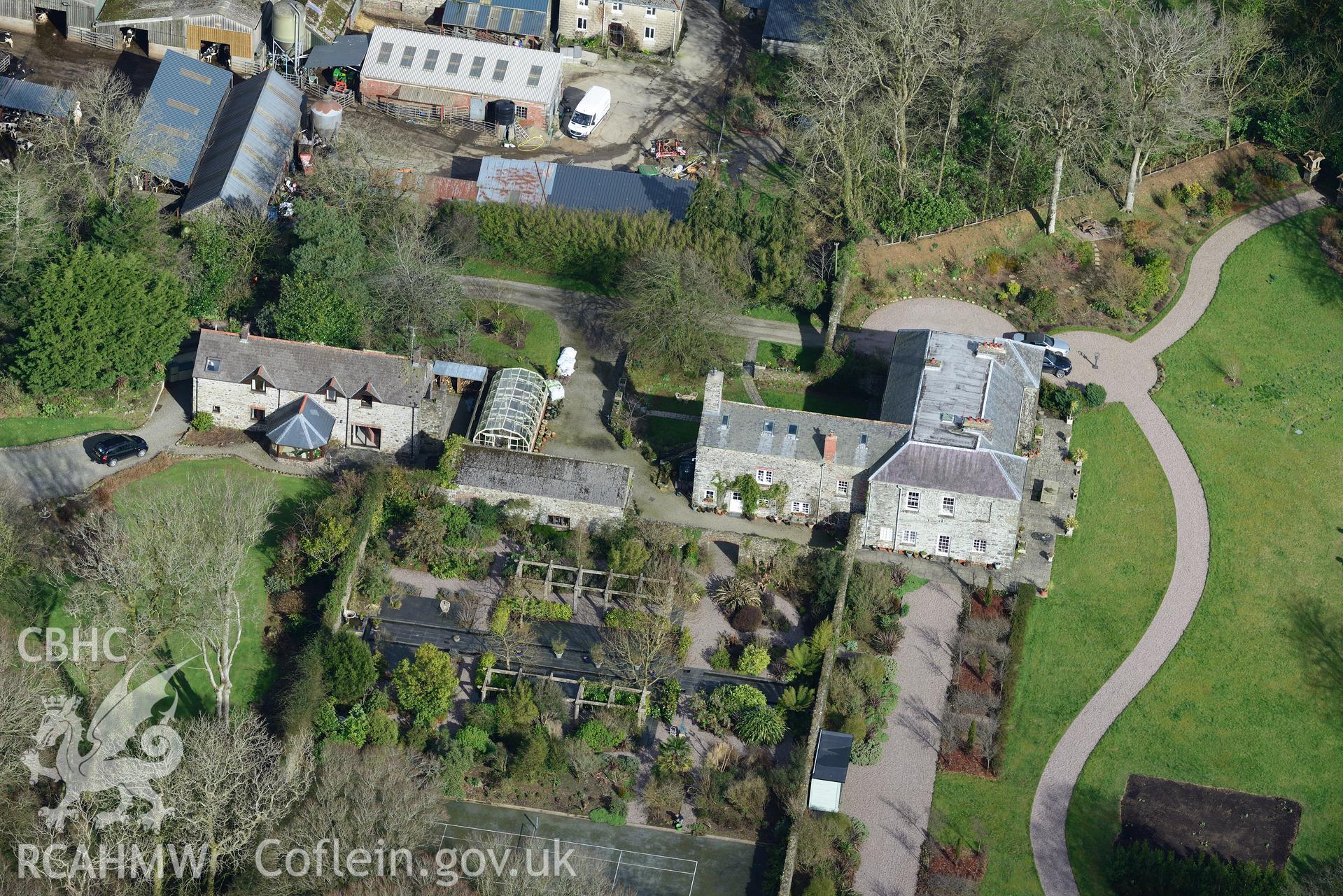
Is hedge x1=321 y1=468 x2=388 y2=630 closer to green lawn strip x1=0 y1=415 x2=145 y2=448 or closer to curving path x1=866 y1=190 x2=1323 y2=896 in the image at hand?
green lawn strip x1=0 y1=415 x2=145 y2=448

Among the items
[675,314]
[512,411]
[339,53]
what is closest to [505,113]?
[339,53]

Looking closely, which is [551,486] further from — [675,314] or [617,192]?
[617,192]

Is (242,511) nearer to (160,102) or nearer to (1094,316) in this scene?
(160,102)

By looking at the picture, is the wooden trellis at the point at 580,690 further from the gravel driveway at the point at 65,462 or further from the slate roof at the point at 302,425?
the gravel driveway at the point at 65,462

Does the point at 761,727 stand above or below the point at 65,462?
below

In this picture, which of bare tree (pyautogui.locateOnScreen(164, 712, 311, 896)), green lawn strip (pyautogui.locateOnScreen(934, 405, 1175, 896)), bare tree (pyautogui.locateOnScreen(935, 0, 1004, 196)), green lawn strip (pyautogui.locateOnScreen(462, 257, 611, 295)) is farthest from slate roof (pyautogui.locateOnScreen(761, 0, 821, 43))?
bare tree (pyautogui.locateOnScreen(164, 712, 311, 896))

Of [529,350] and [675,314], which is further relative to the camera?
[529,350]

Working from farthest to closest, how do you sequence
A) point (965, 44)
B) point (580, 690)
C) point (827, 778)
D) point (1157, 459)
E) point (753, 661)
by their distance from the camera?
1. point (965, 44)
2. point (1157, 459)
3. point (753, 661)
4. point (580, 690)
5. point (827, 778)
